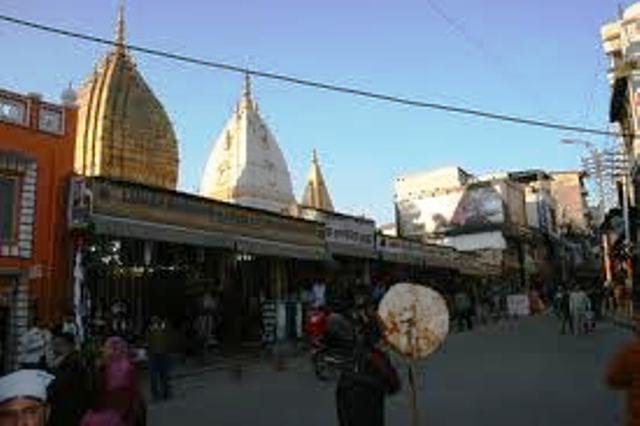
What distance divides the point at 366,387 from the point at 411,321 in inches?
47.8

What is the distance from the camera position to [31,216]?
1930 cm

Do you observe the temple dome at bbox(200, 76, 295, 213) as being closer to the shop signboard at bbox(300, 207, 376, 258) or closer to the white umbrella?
the shop signboard at bbox(300, 207, 376, 258)

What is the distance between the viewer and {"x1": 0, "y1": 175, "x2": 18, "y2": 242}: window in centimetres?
1888

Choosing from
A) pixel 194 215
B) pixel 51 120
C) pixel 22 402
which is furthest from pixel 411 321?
pixel 194 215

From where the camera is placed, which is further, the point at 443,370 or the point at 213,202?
the point at 213,202

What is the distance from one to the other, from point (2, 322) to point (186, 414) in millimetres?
5756

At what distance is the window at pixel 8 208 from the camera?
18.9 metres

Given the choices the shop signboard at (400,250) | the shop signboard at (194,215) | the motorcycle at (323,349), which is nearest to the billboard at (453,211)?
the shop signboard at (400,250)

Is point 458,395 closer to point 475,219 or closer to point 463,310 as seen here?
point 463,310

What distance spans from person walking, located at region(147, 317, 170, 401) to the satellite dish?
8677 millimetres

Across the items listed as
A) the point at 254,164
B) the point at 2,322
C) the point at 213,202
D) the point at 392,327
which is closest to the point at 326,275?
the point at 213,202

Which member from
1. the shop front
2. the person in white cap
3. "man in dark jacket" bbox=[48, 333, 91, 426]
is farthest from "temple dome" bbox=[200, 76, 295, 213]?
the person in white cap

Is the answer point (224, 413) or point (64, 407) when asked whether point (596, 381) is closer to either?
point (224, 413)

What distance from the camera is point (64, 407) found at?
6359 millimetres
